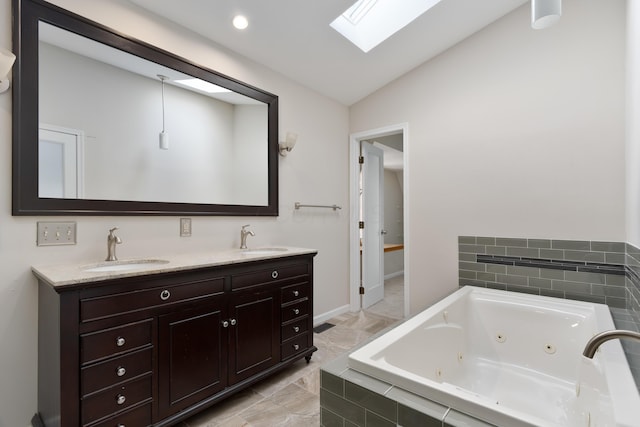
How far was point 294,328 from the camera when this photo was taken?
2270mm

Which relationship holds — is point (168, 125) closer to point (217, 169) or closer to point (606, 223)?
point (217, 169)

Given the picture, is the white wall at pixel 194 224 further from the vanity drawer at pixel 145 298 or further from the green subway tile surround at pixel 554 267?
the green subway tile surround at pixel 554 267

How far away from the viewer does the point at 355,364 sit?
1296mm

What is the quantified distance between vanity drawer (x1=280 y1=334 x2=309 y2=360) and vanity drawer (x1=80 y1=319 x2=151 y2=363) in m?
0.97

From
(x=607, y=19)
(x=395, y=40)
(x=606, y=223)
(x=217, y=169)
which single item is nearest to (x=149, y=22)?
(x=217, y=169)

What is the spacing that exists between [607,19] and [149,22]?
3.15 metres

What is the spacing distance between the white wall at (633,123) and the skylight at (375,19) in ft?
3.95

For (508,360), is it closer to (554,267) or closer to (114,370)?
(554,267)

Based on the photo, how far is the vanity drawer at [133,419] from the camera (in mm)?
1371

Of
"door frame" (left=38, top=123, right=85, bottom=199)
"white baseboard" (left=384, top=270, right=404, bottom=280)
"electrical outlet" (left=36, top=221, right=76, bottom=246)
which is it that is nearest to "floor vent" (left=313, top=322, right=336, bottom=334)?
"electrical outlet" (left=36, top=221, right=76, bottom=246)

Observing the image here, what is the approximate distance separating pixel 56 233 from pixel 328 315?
250 centimetres

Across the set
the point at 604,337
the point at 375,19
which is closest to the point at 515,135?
the point at 375,19

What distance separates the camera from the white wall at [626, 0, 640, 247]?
165 centimetres

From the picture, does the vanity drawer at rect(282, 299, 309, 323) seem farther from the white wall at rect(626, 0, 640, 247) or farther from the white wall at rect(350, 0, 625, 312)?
the white wall at rect(626, 0, 640, 247)
